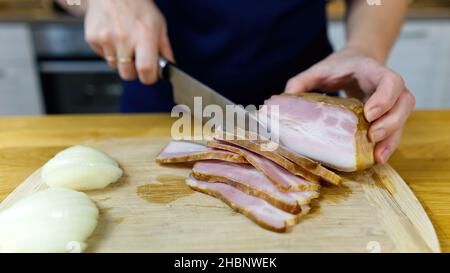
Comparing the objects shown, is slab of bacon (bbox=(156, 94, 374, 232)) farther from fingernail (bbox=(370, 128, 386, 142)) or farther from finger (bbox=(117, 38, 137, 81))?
finger (bbox=(117, 38, 137, 81))

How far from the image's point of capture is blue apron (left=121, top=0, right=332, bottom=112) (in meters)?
1.86

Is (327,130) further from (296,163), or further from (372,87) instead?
(372,87)

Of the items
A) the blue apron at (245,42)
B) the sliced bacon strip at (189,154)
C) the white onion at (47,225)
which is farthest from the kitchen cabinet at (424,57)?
the white onion at (47,225)

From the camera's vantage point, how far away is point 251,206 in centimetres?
123

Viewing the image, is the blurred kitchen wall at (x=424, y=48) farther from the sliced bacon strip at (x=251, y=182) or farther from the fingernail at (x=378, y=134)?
the sliced bacon strip at (x=251, y=182)

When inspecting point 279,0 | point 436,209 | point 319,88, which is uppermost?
point 279,0

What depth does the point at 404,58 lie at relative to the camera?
3.37m

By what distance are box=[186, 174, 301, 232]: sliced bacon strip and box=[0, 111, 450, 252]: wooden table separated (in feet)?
1.35

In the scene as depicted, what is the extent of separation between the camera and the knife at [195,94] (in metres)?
1.53

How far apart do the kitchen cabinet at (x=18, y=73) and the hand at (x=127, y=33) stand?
1.80 metres

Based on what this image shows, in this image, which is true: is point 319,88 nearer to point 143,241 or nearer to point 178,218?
point 178,218

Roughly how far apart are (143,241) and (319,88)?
922mm

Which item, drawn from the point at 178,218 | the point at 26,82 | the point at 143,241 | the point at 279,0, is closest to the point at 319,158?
the point at 178,218

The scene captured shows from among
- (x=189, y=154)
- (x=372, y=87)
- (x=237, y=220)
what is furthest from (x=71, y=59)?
(x=237, y=220)
